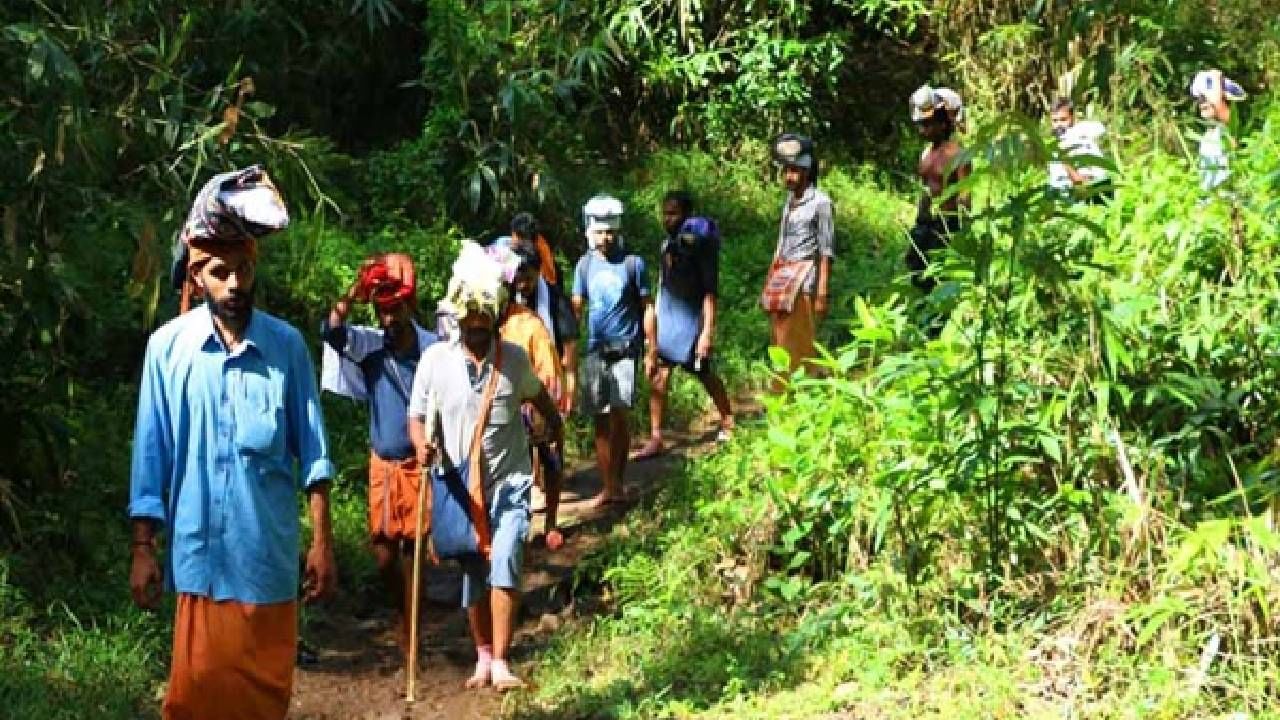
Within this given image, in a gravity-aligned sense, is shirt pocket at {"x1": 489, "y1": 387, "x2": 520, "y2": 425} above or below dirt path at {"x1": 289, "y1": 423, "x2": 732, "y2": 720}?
above

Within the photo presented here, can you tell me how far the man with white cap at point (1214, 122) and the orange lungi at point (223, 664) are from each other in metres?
3.89

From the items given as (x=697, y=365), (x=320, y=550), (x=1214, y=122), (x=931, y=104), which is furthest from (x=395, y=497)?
(x=1214, y=122)

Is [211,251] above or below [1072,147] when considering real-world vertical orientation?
below

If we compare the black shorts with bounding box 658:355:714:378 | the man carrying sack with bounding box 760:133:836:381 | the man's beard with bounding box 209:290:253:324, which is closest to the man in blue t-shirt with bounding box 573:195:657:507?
the black shorts with bounding box 658:355:714:378

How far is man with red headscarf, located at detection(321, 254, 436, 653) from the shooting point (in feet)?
24.2

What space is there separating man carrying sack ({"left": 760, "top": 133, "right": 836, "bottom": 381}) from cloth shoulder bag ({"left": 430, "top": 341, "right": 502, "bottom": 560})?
3.10m

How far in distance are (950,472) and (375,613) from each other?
3176 mm

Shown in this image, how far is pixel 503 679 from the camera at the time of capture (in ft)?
23.2

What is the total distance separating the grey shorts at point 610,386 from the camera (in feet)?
31.3

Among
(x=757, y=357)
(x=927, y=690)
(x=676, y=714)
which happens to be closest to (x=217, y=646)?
(x=676, y=714)

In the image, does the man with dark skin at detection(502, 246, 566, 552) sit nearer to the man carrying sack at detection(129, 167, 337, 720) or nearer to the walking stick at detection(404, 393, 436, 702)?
the walking stick at detection(404, 393, 436, 702)

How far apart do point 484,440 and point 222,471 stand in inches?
78.0

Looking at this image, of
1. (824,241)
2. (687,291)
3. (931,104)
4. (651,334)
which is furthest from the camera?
(687,291)

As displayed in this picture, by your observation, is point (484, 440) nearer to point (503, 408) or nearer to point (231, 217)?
point (503, 408)
